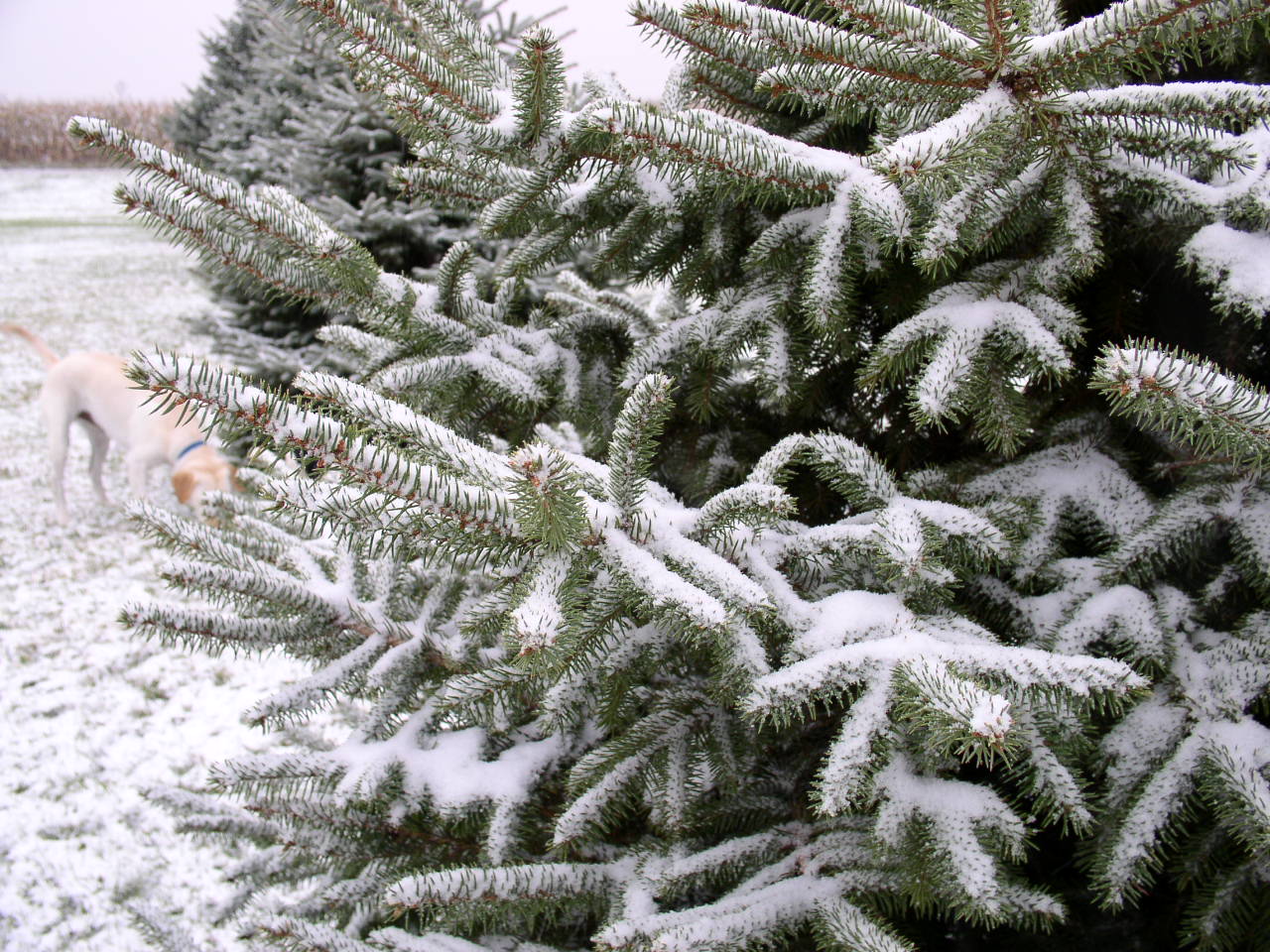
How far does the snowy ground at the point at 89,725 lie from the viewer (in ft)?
11.8

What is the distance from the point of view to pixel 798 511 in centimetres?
121

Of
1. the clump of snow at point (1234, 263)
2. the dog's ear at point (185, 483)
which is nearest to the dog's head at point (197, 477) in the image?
the dog's ear at point (185, 483)

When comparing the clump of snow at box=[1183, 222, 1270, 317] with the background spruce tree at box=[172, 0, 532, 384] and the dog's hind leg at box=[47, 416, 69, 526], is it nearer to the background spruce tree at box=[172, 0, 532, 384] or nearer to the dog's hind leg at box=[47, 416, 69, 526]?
the background spruce tree at box=[172, 0, 532, 384]

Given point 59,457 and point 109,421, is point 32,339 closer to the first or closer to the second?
point 109,421

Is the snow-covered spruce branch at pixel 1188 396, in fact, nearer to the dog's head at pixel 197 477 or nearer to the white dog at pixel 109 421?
the dog's head at pixel 197 477

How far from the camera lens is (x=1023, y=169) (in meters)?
1.08

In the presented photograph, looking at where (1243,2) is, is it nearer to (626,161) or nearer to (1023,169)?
(1023,169)

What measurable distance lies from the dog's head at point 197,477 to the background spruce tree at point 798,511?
6.05m

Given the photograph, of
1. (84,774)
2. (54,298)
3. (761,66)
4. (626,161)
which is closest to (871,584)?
(626,161)

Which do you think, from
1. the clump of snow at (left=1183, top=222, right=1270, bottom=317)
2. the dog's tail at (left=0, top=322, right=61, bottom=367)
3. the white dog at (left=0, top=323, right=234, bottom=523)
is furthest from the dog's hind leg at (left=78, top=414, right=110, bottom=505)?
the clump of snow at (left=1183, top=222, right=1270, bottom=317)

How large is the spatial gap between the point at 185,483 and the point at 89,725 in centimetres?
269

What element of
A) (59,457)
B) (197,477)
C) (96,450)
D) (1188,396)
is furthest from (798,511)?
(96,450)

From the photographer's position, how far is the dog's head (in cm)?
692

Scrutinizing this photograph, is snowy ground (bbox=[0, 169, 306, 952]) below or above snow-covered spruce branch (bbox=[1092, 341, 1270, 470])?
below
